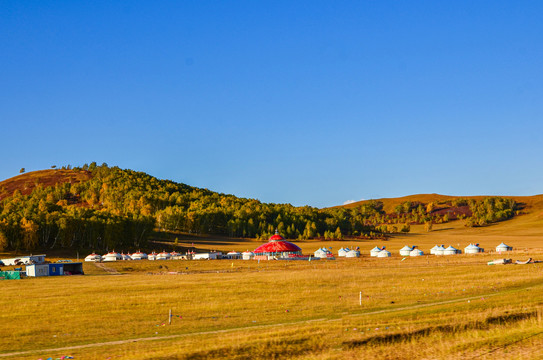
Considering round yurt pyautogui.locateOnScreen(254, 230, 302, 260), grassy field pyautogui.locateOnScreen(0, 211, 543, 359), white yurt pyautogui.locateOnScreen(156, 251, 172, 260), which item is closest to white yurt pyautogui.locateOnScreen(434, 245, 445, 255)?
round yurt pyautogui.locateOnScreen(254, 230, 302, 260)

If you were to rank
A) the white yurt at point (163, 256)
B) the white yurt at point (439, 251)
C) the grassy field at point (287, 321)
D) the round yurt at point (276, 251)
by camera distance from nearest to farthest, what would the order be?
the grassy field at point (287, 321)
the white yurt at point (163, 256)
the round yurt at point (276, 251)
the white yurt at point (439, 251)

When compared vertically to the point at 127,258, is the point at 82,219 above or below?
above

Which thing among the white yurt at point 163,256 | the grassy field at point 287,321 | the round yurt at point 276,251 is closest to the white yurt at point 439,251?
the round yurt at point 276,251

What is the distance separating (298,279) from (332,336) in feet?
125

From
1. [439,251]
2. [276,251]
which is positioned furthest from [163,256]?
[439,251]

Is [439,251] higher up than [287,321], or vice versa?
[287,321]

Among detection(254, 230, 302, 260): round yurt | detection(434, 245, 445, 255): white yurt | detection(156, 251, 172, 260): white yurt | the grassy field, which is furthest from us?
detection(434, 245, 445, 255): white yurt

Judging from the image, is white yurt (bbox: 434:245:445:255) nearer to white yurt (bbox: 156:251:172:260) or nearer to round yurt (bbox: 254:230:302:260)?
round yurt (bbox: 254:230:302:260)

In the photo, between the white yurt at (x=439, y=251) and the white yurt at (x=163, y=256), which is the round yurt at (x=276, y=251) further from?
the white yurt at (x=439, y=251)

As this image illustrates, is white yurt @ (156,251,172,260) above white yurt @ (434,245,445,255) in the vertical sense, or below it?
above

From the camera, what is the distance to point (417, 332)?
25.5 meters

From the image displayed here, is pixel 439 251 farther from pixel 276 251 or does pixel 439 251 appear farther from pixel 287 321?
pixel 287 321

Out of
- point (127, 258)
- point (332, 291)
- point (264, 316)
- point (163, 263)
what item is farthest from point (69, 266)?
point (264, 316)

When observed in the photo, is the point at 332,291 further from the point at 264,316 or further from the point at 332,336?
the point at 332,336
